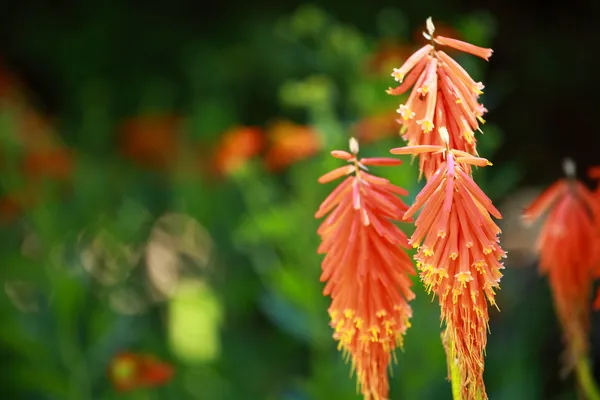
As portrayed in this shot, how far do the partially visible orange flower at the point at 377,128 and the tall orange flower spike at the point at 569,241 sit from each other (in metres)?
0.70

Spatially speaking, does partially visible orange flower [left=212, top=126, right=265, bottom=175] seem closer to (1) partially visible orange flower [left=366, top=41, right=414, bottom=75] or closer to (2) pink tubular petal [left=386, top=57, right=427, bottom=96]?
(1) partially visible orange flower [left=366, top=41, right=414, bottom=75]

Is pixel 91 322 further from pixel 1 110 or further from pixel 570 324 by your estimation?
pixel 570 324

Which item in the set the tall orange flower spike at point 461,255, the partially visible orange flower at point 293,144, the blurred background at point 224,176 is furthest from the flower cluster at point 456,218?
the partially visible orange flower at point 293,144

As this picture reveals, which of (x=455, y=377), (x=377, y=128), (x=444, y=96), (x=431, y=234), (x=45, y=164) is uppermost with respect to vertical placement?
(x=45, y=164)

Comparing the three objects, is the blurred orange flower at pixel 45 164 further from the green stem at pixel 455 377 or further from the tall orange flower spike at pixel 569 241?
the green stem at pixel 455 377

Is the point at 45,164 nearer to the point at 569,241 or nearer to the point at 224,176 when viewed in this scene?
the point at 224,176

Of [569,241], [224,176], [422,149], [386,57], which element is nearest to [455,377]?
[422,149]

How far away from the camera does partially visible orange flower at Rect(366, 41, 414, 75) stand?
194cm

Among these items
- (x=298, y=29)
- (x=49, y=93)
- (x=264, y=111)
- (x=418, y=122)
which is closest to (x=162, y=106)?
(x=264, y=111)

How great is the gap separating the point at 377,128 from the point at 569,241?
771 millimetres

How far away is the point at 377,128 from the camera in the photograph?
6.19 feet

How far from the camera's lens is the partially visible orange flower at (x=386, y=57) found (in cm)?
194

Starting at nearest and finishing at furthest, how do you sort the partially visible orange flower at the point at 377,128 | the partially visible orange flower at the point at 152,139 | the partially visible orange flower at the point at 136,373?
the partially visible orange flower at the point at 136,373, the partially visible orange flower at the point at 377,128, the partially visible orange flower at the point at 152,139

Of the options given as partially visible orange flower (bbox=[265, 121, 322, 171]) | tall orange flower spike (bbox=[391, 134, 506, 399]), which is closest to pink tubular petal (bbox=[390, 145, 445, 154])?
tall orange flower spike (bbox=[391, 134, 506, 399])
